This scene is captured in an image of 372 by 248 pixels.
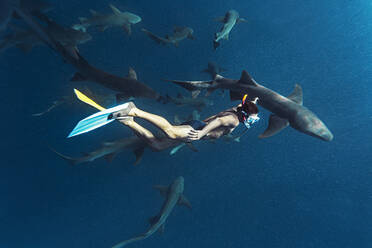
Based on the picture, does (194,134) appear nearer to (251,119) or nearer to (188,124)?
(188,124)

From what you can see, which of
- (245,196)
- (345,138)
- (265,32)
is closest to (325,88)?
(345,138)

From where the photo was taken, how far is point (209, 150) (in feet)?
35.0

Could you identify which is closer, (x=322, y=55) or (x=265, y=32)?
(x=265, y=32)

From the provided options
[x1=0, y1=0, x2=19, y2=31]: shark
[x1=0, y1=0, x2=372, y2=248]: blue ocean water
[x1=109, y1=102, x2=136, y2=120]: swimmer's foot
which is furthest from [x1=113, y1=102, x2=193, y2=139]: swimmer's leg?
[x1=0, y1=0, x2=372, y2=248]: blue ocean water

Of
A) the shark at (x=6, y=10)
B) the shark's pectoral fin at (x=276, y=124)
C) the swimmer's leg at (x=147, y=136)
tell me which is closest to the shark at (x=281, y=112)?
the shark's pectoral fin at (x=276, y=124)

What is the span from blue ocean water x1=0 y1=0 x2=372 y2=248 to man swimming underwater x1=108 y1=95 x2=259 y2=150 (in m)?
4.58

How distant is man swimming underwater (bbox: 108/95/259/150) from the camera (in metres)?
3.25

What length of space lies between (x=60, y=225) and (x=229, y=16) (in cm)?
1196

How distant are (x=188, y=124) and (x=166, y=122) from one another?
0.46 metres

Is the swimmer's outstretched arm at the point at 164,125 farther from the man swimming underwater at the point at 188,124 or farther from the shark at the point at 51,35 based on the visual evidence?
the shark at the point at 51,35

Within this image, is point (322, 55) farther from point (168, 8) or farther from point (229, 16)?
point (168, 8)

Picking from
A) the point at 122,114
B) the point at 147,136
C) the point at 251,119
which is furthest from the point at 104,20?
the point at 251,119

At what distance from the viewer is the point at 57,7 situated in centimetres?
660

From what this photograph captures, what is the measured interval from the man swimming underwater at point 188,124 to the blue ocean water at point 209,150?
458 centimetres
